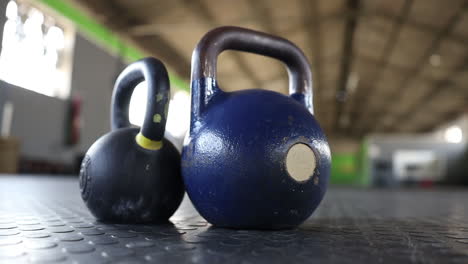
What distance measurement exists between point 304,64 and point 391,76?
12134mm

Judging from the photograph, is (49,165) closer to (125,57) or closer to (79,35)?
(79,35)

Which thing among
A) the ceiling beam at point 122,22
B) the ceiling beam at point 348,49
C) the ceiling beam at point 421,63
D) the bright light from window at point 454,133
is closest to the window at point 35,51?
the ceiling beam at point 122,22

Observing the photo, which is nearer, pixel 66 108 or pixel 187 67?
pixel 66 108

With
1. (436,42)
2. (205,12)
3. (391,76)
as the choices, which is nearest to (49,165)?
(205,12)

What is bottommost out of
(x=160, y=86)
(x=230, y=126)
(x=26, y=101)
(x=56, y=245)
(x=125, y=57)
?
(x=56, y=245)

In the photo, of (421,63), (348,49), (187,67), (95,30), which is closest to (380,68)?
(421,63)

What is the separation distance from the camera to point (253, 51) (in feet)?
3.28

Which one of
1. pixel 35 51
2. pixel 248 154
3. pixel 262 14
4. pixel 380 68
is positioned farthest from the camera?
pixel 380 68

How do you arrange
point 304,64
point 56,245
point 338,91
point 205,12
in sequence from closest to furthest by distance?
1. point 56,245
2. point 304,64
3. point 205,12
4. point 338,91

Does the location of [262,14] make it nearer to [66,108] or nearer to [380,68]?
[66,108]

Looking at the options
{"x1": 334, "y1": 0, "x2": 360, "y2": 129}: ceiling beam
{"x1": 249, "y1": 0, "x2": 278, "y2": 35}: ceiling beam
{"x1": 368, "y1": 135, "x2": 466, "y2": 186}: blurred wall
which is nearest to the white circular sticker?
{"x1": 249, "y1": 0, "x2": 278, "y2": 35}: ceiling beam

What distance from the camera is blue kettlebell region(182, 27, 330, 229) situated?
0.82m

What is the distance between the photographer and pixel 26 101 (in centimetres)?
686

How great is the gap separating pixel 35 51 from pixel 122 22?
76.2 inches
